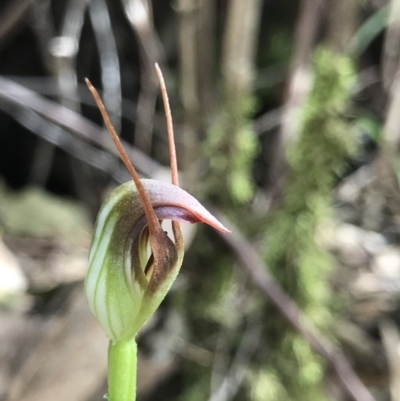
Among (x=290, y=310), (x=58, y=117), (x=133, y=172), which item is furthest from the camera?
(x=58, y=117)

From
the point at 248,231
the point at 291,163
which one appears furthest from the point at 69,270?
the point at 291,163

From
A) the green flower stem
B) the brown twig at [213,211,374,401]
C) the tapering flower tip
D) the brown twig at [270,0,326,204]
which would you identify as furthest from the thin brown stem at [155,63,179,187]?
the brown twig at [270,0,326,204]

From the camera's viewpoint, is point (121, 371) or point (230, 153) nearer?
point (121, 371)

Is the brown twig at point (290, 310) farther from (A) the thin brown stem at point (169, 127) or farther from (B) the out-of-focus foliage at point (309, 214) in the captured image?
(A) the thin brown stem at point (169, 127)

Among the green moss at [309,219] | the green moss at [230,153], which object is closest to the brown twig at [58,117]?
the green moss at [230,153]

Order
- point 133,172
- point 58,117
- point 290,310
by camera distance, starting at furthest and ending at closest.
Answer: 1. point 58,117
2. point 290,310
3. point 133,172

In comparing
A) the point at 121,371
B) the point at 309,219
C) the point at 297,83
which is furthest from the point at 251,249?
the point at 121,371

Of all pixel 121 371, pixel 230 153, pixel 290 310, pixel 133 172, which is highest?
pixel 133 172

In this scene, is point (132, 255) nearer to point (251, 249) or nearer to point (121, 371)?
point (121, 371)
